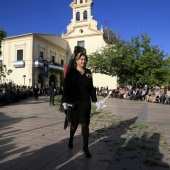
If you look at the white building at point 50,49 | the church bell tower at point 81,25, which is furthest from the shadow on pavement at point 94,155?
the church bell tower at point 81,25

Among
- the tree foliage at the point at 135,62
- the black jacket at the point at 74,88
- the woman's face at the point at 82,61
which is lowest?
the black jacket at the point at 74,88

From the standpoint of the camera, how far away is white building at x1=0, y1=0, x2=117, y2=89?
35688mm

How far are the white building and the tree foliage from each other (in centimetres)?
814

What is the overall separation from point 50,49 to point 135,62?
15074 millimetres

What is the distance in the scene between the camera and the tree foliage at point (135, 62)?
31.2 meters

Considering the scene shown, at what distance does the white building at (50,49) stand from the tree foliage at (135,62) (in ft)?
26.7

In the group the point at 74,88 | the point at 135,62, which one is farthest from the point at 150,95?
the point at 74,88

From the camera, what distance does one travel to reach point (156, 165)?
3822 millimetres

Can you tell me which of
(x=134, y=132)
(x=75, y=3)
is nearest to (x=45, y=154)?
(x=134, y=132)

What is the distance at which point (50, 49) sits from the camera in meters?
39.7

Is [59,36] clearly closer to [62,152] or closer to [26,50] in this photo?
[26,50]

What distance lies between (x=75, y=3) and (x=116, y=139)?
42003mm

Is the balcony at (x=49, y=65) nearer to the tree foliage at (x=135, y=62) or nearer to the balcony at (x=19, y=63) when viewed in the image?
the balcony at (x=19, y=63)

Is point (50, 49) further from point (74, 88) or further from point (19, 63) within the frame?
point (74, 88)
